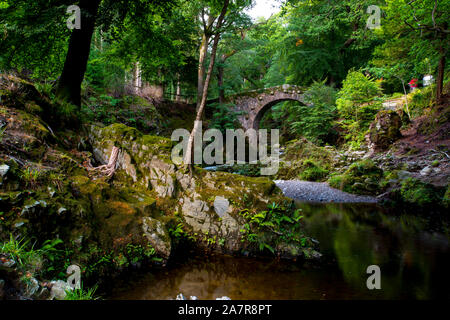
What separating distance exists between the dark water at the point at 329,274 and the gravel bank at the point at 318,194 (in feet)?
12.3

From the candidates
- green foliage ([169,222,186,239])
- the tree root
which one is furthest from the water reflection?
the tree root

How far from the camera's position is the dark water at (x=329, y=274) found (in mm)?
3133

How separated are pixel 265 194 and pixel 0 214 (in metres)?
3.96

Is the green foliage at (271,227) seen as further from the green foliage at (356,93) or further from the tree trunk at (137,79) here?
the tree trunk at (137,79)

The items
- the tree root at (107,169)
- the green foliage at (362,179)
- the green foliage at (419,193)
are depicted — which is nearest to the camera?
the tree root at (107,169)

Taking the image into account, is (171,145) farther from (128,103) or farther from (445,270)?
(128,103)

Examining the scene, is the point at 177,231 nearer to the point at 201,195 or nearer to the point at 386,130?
the point at 201,195

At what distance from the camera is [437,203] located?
7.32m

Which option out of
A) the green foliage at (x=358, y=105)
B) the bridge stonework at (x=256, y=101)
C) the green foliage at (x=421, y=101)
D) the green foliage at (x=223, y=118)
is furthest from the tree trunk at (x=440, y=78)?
the green foliage at (x=223, y=118)

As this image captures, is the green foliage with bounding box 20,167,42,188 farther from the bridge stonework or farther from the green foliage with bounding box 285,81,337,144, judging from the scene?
the bridge stonework

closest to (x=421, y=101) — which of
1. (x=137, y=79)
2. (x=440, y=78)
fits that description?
(x=440, y=78)

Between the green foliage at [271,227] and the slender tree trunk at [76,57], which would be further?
the slender tree trunk at [76,57]

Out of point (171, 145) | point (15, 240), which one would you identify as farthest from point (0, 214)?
point (171, 145)

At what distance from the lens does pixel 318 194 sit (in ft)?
32.8
